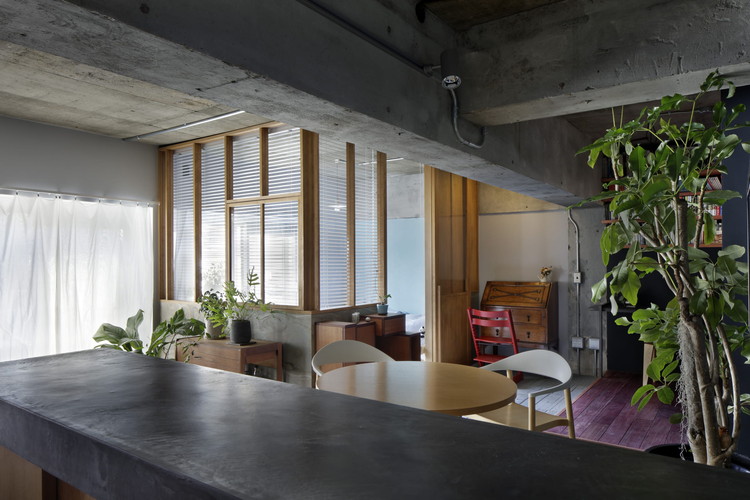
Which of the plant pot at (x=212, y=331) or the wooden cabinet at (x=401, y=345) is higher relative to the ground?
the plant pot at (x=212, y=331)

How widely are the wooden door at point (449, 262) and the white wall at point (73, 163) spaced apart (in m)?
3.49

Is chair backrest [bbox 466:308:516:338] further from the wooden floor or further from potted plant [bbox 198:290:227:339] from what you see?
potted plant [bbox 198:290:227:339]

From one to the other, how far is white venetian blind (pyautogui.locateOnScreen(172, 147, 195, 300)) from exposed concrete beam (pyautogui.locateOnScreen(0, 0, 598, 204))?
12.7 feet

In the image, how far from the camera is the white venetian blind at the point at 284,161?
197 inches

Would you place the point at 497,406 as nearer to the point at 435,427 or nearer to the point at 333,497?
the point at 435,427

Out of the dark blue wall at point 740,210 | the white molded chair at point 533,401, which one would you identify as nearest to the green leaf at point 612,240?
the dark blue wall at point 740,210

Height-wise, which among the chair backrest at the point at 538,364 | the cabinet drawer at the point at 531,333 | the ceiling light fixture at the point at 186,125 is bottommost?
the cabinet drawer at the point at 531,333

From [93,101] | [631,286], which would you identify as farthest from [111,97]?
[631,286]

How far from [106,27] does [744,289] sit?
2075 mm

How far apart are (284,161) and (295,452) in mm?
4585

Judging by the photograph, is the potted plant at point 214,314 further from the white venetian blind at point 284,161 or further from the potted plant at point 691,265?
the potted plant at point 691,265

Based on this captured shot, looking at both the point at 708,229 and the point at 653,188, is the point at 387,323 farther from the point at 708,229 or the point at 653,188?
the point at 653,188

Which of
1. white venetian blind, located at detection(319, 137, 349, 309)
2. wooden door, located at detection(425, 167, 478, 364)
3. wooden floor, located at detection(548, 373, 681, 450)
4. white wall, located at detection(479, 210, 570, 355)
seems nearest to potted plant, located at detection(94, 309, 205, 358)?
white venetian blind, located at detection(319, 137, 349, 309)

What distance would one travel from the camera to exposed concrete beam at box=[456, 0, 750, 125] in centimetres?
219
